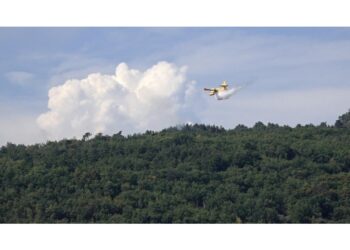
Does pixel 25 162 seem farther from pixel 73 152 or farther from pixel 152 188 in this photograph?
pixel 152 188

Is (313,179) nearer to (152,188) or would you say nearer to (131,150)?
(152,188)

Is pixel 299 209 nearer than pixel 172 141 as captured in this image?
Yes

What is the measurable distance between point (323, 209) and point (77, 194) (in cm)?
794

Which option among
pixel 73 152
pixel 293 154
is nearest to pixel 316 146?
pixel 293 154

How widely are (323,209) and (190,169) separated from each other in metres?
6.17

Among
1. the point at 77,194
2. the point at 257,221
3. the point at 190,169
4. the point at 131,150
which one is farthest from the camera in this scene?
the point at 131,150

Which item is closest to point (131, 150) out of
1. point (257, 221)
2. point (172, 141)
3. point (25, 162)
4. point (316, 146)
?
point (172, 141)

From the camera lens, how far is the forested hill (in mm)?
28422

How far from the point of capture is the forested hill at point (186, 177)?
2842 centimetres

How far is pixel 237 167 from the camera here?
3306 centimetres

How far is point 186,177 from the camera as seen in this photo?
31922mm

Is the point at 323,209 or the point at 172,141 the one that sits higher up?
the point at 172,141

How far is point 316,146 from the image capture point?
34.6m

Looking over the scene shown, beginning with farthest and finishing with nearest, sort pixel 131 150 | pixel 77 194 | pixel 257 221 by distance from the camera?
pixel 131 150 < pixel 77 194 < pixel 257 221
